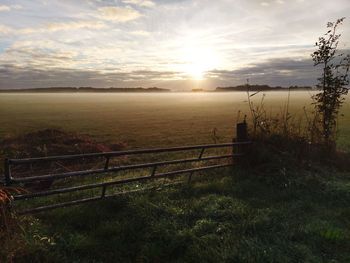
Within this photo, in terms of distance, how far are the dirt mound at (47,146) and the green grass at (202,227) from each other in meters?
11.5

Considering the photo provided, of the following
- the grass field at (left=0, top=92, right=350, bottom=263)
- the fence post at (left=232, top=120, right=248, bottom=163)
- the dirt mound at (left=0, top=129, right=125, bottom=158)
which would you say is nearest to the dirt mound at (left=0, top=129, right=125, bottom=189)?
the dirt mound at (left=0, top=129, right=125, bottom=158)

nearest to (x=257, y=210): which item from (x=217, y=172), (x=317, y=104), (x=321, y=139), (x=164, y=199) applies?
(x=164, y=199)

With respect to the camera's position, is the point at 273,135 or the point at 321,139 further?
the point at 321,139

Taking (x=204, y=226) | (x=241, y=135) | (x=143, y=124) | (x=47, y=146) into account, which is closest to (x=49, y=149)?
(x=47, y=146)

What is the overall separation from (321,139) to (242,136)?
4.03m

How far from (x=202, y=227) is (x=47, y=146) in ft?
49.9

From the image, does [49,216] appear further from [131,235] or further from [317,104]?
[317,104]

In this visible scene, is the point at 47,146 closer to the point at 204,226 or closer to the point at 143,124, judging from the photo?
the point at 204,226

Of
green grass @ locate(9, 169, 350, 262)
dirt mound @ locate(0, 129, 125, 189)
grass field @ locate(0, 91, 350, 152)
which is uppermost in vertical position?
green grass @ locate(9, 169, 350, 262)

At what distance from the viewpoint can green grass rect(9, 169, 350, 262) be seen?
7.00 m

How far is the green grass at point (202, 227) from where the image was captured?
7.00 metres

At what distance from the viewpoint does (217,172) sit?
1280 centimetres

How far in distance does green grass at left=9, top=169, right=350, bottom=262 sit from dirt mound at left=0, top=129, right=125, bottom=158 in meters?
11.5

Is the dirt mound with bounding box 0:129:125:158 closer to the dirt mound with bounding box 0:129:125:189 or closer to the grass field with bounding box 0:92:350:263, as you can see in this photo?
the dirt mound with bounding box 0:129:125:189
